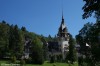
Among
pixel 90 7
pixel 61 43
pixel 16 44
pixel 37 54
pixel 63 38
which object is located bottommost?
pixel 90 7

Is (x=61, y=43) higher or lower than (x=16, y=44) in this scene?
higher

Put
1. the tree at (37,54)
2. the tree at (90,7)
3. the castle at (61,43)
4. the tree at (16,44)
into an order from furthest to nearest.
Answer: the castle at (61,43) < the tree at (16,44) < the tree at (37,54) < the tree at (90,7)

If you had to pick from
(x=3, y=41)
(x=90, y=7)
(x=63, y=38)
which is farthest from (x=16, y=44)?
(x=90, y=7)

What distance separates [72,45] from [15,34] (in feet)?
52.1

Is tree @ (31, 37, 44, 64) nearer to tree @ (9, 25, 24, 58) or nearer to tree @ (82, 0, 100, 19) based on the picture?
tree @ (9, 25, 24, 58)

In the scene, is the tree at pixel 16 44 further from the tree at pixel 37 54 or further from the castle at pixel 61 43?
the castle at pixel 61 43

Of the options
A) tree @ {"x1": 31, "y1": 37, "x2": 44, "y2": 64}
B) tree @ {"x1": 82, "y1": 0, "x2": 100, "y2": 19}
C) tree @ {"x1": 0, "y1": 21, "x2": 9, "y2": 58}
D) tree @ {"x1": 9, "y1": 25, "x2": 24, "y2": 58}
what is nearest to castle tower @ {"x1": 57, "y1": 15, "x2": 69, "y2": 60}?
tree @ {"x1": 9, "y1": 25, "x2": 24, "y2": 58}

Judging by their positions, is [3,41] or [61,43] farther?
[61,43]

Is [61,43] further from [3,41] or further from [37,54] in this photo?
[37,54]

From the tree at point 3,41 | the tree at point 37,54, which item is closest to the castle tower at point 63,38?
the tree at point 3,41

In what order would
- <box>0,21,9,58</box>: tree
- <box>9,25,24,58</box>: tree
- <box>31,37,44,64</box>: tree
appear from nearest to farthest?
<box>31,37,44,64</box>: tree < <box>0,21,9,58</box>: tree < <box>9,25,24,58</box>: tree

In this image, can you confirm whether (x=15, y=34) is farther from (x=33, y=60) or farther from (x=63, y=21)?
(x=63, y=21)

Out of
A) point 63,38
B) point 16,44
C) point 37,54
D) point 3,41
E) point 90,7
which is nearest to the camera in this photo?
point 90,7

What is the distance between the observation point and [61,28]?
121562 millimetres
